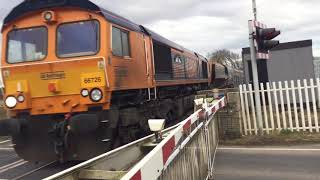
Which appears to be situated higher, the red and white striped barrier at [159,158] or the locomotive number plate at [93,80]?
the locomotive number plate at [93,80]

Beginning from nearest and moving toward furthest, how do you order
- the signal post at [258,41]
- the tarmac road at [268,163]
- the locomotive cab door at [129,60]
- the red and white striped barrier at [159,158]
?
the red and white striped barrier at [159,158]
the tarmac road at [268,163]
the locomotive cab door at [129,60]
the signal post at [258,41]

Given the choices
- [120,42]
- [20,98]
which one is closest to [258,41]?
[120,42]

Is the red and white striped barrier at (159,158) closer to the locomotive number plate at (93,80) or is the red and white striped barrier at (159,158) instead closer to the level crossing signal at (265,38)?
the locomotive number plate at (93,80)

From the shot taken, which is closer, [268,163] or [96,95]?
[268,163]

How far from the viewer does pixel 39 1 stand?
11.3 metres

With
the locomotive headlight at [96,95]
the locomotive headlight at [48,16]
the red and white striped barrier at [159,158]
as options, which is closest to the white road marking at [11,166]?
the locomotive headlight at [96,95]

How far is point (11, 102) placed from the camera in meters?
11.1

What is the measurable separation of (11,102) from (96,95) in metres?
1.97

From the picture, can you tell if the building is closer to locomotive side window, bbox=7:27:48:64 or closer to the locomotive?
the locomotive

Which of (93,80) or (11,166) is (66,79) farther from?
(11,166)

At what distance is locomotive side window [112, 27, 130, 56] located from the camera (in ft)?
37.1

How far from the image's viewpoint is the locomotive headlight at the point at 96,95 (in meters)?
10.5

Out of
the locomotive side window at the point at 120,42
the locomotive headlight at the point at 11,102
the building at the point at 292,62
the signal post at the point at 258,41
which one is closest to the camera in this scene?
the locomotive headlight at the point at 11,102

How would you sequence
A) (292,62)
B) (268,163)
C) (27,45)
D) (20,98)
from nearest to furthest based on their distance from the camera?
(268,163) → (20,98) → (27,45) → (292,62)
